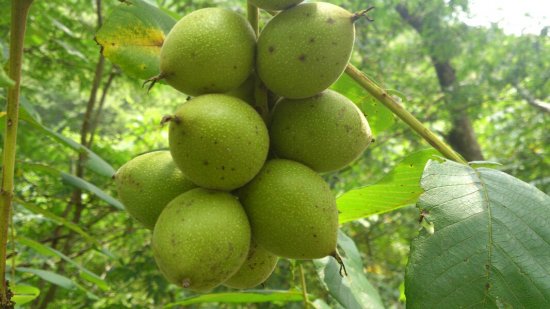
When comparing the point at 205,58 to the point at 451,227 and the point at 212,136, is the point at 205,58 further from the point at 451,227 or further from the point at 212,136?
the point at 451,227

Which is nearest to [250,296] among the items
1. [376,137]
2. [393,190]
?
[393,190]

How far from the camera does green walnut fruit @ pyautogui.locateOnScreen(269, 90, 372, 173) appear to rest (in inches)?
59.0

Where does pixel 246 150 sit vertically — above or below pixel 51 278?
above

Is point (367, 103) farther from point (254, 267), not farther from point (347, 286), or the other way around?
point (254, 267)

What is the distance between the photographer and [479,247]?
1257mm

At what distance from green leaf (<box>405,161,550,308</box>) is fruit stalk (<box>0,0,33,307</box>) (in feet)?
3.59

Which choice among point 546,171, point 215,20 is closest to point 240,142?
point 215,20

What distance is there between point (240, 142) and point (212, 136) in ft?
0.25

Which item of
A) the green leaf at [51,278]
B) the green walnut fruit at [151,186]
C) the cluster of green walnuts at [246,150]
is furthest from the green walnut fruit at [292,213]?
the green leaf at [51,278]

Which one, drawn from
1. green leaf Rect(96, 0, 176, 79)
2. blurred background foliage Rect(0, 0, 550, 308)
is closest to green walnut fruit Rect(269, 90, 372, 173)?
green leaf Rect(96, 0, 176, 79)

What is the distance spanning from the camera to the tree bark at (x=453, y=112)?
6.66m

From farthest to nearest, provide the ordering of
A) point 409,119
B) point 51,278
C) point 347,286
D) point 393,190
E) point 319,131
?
point 51,278 → point 347,286 → point 393,190 → point 409,119 → point 319,131

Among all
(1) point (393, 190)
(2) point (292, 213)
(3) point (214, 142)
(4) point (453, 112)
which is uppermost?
(3) point (214, 142)

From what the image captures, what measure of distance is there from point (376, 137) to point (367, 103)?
2.77 m
